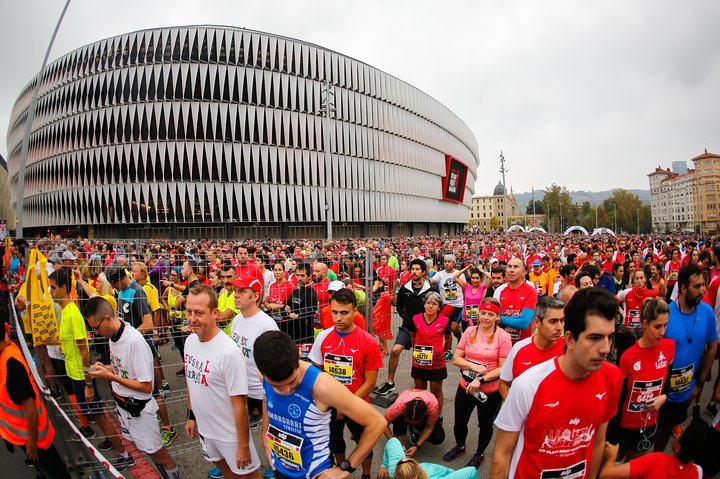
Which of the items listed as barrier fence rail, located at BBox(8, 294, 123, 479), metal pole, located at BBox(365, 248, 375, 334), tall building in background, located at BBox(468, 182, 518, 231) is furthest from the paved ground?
tall building in background, located at BBox(468, 182, 518, 231)

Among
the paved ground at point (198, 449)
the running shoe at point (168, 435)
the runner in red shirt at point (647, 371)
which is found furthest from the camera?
the running shoe at point (168, 435)

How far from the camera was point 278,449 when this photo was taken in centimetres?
271

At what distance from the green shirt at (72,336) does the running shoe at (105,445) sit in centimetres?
89

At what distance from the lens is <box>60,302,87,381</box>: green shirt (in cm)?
522

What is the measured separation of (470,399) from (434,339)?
0.91 m

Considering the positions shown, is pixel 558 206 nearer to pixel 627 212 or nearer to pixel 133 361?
pixel 627 212

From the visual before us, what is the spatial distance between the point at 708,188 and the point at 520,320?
144 metres

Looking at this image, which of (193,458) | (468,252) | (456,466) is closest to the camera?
(456,466)

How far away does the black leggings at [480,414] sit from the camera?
4512mm

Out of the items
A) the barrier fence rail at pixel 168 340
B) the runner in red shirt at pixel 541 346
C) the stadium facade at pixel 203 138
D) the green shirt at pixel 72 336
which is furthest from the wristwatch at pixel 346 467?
the stadium facade at pixel 203 138

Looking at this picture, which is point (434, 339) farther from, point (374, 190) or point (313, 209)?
point (374, 190)

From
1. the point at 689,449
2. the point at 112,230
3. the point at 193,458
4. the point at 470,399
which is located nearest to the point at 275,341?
the point at 689,449

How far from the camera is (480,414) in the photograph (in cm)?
A: 456

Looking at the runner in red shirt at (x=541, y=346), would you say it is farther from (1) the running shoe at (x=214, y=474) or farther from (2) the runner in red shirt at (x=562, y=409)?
(1) the running shoe at (x=214, y=474)
